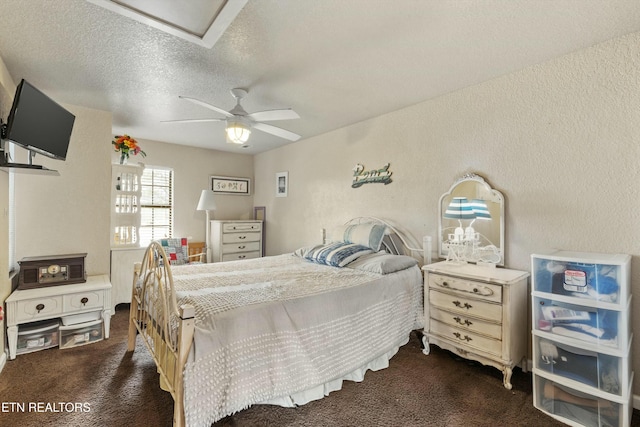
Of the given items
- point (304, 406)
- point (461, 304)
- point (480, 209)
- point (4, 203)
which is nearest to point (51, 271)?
point (4, 203)

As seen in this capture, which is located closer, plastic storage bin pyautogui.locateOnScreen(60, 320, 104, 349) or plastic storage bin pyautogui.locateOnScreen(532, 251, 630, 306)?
plastic storage bin pyautogui.locateOnScreen(532, 251, 630, 306)

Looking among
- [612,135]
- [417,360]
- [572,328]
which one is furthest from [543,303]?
[612,135]

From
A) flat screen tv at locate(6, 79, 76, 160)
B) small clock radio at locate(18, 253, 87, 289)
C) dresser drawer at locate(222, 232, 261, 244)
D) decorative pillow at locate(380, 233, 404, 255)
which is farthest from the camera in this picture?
dresser drawer at locate(222, 232, 261, 244)

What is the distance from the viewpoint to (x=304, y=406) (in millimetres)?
1916

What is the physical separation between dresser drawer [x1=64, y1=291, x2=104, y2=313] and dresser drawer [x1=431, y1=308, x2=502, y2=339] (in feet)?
10.8

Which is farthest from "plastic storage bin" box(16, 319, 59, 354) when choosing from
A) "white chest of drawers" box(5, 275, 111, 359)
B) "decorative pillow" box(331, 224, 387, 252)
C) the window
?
"decorative pillow" box(331, 224, 387, 252)

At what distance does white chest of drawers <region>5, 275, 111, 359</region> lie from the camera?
2.52 metres

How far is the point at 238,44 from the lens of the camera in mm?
2037

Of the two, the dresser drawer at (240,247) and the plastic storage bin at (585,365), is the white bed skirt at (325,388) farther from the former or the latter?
the dresser drawer at (240,247)

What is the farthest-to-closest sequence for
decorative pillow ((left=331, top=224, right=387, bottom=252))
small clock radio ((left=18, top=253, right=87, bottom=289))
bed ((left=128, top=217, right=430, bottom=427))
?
decorative pillow ((left=331, top=224, right=387, bottom=252)) → small clock radio ((left=18, top=253, right=87, bottom=289)) → bed ((left=128, top=217, right=430, bottom=427))

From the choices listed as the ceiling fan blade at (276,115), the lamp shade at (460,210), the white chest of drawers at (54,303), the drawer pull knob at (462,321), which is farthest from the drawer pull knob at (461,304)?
the white chest of drawers at (54,303)

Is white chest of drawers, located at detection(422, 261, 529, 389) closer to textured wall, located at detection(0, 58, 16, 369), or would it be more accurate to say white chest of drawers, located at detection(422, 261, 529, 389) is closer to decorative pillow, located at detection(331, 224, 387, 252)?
decorative pillow, located at detection(331, 224, 387, 252)

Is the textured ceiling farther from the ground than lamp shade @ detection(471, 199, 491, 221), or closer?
farther from the ground

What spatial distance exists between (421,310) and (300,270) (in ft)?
4.22
